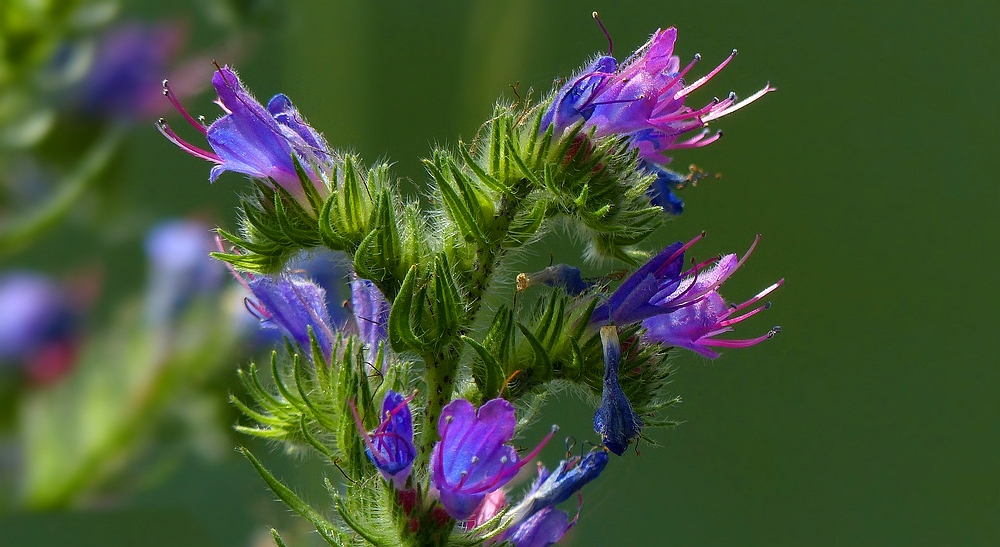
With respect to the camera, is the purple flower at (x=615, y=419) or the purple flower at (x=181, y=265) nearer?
the purple flower at (x=615, y=419)

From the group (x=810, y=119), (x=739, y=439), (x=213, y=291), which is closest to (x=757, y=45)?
(x=810, y=119)

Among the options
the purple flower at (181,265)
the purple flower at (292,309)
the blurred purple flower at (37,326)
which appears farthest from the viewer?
the purple flower at (181,265)

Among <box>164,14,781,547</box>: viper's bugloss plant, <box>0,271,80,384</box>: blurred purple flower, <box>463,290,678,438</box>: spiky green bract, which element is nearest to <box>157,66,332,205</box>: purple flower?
<box>164,14,781,547</box>: viper's bugloss plant

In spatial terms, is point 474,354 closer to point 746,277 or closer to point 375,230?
point 375,230

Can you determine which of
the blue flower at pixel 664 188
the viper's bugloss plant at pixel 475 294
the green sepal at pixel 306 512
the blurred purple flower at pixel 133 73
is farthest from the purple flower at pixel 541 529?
the blurred purple flower at pixel 133 73

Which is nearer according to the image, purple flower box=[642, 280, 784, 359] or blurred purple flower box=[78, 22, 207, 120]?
purple flower box=[642, 280, 784, 359]

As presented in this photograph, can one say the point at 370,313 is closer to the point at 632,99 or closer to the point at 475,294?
the point at 475,294

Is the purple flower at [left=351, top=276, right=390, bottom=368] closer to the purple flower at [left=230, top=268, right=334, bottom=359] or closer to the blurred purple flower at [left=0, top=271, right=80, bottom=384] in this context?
the purple flower at [left=230, top=268, right=334, bottom=359]

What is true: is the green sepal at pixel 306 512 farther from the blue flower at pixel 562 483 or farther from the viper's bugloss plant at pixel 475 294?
the blue flower at pixel 562 483
